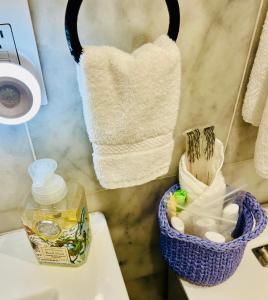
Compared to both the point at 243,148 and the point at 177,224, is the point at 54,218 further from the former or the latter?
the point at 243,148

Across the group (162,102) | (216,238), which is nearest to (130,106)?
(162,102)

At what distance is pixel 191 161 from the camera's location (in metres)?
0.62

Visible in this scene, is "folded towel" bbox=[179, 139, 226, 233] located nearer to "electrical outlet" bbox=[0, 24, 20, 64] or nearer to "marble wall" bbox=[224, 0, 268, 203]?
"marble wall" bbox=[224, 0, 268, 203]

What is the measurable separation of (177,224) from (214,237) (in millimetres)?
→ 73

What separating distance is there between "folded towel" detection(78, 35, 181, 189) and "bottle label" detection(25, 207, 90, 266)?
10 cm

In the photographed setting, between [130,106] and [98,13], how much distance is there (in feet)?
0.46

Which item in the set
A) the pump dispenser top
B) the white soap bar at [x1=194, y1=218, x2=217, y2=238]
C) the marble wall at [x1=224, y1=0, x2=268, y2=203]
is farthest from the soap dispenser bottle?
the marble wall at [x1=224, y1=0, x2=268, y2=203]

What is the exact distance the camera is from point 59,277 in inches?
22.2

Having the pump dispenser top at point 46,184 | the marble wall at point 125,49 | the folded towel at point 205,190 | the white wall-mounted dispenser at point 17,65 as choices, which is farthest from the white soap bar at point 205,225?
the white wall-mounted dispenser at point 17,65

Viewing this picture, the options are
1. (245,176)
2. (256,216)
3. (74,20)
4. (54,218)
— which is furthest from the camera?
(245,176)

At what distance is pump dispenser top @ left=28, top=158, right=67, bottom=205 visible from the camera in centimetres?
49

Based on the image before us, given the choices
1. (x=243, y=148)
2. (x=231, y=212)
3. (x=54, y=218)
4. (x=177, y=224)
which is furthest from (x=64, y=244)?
(x=243, y=148)

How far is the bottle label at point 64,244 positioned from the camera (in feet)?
1.71

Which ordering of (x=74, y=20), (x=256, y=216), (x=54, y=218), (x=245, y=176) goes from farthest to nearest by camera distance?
(x=245, y=176) → (x=256, y=216) → (x=54, y=218) → (x=74, y=20)
